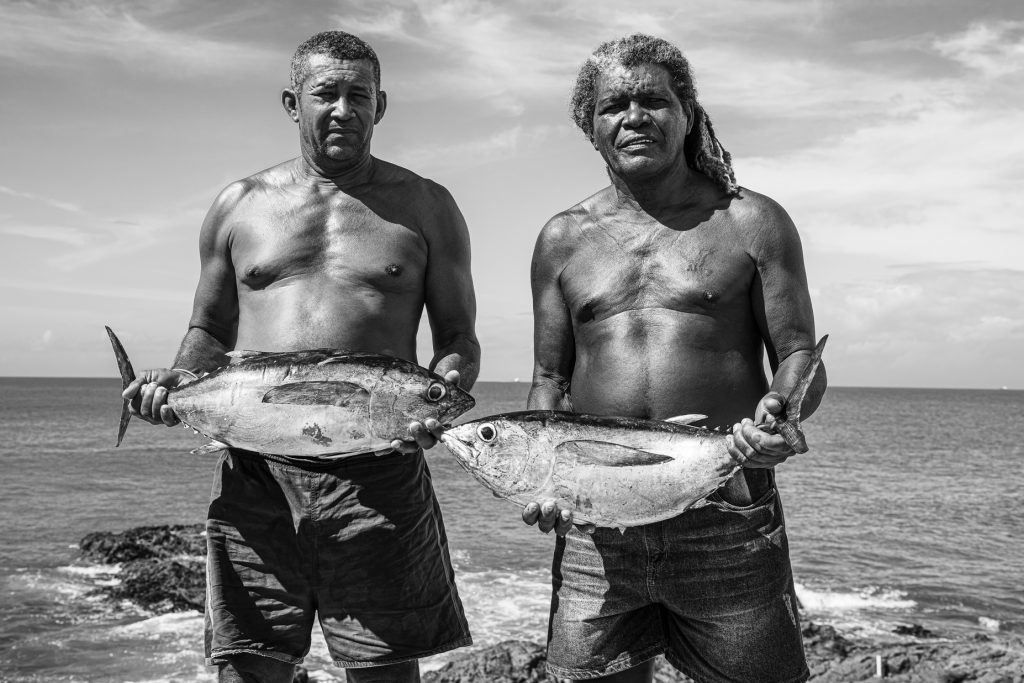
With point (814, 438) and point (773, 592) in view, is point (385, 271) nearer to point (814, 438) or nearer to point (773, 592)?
point (773, 592)

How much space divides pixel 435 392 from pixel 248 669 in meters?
1.94

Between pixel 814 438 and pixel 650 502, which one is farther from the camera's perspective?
A: pixel 814 438

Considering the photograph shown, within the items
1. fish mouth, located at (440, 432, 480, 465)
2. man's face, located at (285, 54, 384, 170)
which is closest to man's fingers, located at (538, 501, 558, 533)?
fish mouth, located at (440, 432, 480, 465)

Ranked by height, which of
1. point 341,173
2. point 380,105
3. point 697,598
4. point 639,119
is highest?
point 380,105

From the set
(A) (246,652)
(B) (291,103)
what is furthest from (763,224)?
(A) (246,652)

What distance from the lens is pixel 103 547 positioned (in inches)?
928

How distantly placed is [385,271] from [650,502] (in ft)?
6.33

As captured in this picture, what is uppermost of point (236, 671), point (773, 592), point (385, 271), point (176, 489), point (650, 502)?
point (385, 271)

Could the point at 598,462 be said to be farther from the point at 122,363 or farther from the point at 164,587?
the point at 164,587

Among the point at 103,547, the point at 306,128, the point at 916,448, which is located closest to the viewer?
the point at 306,128

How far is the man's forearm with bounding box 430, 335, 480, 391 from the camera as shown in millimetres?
4637

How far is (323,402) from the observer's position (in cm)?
396

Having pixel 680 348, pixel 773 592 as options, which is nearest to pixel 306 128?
pixel 680 348

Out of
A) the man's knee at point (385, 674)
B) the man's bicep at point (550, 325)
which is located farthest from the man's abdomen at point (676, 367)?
the man's knee at point (385, 674)
